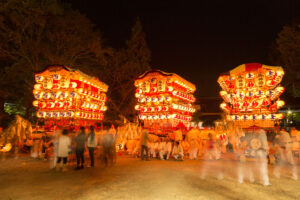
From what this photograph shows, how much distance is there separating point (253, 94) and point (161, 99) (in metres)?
5.72

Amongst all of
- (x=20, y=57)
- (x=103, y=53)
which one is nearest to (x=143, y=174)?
(x=103, y=53)

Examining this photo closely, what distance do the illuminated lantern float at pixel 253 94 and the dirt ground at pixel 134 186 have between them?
5848 millimetres

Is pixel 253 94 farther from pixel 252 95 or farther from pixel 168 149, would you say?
pixel 168 149

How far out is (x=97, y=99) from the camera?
1673 centimetres

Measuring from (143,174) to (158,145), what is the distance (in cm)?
394

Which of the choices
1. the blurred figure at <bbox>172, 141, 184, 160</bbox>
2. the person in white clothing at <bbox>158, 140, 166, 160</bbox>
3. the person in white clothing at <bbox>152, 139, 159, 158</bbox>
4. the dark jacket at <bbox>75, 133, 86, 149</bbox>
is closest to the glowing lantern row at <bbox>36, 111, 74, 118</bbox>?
the person in white clothing at <bbox>152, 139, 159, 158</bbox>

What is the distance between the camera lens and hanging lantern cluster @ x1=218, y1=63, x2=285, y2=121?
40.4 feet

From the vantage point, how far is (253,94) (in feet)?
42.4

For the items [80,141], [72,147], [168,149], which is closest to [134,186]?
[80,141]

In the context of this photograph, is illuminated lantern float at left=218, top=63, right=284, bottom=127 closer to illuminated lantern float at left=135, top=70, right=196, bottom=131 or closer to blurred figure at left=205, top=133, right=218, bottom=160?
illuminated lantern float at left=135, top=70, right=196, bottom=131

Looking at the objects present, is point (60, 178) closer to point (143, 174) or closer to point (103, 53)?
point (143, 174)

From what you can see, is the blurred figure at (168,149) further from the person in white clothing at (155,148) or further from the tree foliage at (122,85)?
the tree foliage at (122,85)

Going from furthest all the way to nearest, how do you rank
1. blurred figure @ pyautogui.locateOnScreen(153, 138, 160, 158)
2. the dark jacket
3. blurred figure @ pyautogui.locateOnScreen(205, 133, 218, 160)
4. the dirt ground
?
blurred figure @ pyautogui.locateOnScreen(153, 138, 160, 158)
blurred figure @ pyautogui.locateOnScreen(205, 133, 218, 160)
the dark jacket
the dirt ground

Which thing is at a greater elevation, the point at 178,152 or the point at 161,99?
the point at 161,99
